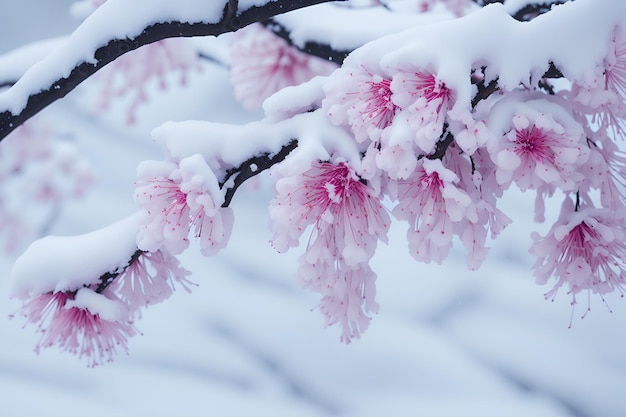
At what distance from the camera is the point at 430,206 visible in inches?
22.6

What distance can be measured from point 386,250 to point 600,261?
1.67m

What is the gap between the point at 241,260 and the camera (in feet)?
8.19

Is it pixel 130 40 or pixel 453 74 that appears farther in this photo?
pixel 130 40

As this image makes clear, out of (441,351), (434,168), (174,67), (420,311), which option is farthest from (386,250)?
(434,168)

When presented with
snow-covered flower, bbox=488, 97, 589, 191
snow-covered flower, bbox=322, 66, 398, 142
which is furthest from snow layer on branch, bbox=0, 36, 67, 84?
snow-covered flower, bbox=488, 97, 589, 191

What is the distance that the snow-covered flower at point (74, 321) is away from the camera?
782 millimetres

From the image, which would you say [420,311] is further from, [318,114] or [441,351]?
[318,114]

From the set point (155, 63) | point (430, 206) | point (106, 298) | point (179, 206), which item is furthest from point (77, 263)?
point (155, 63)

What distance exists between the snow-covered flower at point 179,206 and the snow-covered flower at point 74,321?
0.66 ft

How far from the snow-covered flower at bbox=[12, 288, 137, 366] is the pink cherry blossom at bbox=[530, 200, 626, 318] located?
539mm

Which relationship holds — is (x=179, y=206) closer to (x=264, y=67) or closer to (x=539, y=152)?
(x=539, y=152)

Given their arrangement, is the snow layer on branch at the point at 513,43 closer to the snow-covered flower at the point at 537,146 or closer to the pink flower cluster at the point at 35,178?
the snow-covered flower at the point at 537,146

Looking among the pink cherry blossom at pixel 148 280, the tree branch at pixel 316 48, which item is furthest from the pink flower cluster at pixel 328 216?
the tree branch at pixel 316 48

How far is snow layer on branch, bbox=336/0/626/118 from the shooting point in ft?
1.82
